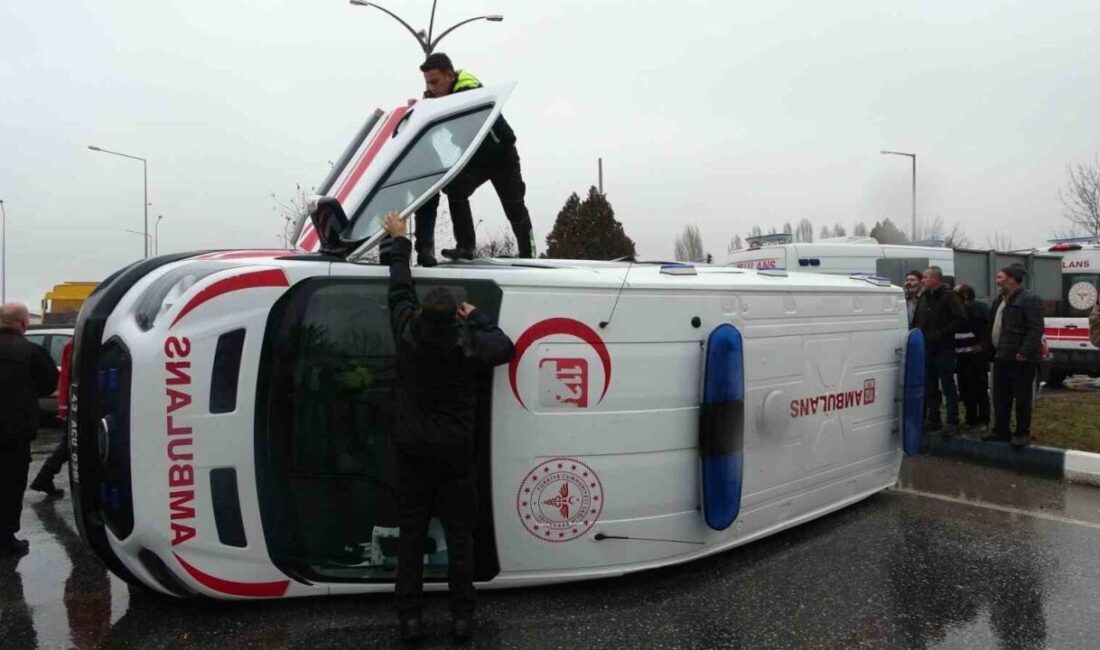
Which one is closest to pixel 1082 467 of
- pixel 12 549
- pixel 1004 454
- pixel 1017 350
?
pixel 1004 454

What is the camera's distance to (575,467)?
13.1 ft

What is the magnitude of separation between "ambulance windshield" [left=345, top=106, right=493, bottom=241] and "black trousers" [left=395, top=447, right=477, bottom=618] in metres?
1.29

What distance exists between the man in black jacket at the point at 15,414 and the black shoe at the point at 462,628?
327 cm

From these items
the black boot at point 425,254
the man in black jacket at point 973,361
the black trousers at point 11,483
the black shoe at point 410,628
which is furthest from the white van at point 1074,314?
the black trousers at point 11,483

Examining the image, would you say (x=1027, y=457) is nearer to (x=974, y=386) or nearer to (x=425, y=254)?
(x=974, y=386)

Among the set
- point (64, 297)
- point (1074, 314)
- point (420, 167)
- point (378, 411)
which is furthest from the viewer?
point (64, 297)

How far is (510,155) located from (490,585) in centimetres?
285

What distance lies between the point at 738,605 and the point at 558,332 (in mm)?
1644

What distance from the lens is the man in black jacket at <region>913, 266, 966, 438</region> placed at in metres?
8.03

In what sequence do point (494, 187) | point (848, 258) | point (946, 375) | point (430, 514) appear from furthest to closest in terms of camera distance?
point (848, 258) < point (946, 375) < point (494, 187) < point (430, 514)

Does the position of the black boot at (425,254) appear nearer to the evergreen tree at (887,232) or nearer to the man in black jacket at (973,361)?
the man in black jacket at (973,361)

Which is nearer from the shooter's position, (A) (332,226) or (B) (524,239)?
(A) (332,226)

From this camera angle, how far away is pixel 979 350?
8.47 m

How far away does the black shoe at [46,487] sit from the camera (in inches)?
266
